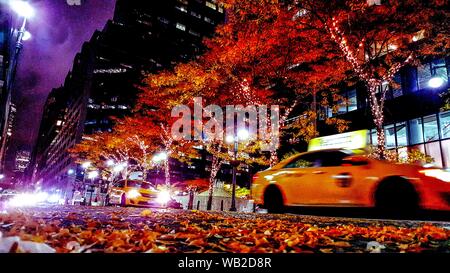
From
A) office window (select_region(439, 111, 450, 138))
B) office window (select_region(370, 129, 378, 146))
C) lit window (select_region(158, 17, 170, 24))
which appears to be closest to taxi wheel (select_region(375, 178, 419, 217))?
office window (select_region(439, 111, 450, 138))

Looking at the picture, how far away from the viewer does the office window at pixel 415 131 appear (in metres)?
20.5

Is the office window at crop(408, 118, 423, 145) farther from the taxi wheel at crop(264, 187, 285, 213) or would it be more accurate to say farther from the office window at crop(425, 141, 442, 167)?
the taxi wheel at crop(264, 187, 285, 213)

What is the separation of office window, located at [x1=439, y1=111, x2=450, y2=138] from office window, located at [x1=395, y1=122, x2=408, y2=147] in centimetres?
240

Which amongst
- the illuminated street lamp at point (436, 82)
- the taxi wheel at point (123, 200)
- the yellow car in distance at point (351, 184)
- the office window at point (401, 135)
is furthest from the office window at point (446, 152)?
the taxi wheel at point (123, 200)

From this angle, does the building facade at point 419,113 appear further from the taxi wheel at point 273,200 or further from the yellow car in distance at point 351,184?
the taxi wheel at point 273,200

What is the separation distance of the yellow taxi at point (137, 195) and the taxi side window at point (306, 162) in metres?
9.20

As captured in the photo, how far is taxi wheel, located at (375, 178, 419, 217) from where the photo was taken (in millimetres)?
6227

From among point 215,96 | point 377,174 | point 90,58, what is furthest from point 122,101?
point 377,174

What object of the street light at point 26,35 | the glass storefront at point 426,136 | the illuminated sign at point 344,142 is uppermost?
the street light at point 26,35

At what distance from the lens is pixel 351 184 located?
22.6ft

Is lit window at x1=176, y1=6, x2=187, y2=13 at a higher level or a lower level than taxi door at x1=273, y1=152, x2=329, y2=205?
higher

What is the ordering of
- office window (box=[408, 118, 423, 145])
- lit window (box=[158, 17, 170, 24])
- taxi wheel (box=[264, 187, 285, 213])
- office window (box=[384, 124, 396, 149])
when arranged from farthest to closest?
lit window (box=[158, 17, 170, 24])
office window (box=[384, 124, 396, 149])
office window (box=[408, 118, 423, 145])
taxi wheel (box=[264, 187, 285, 213])

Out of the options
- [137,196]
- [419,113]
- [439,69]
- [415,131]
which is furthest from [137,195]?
[439,69]
